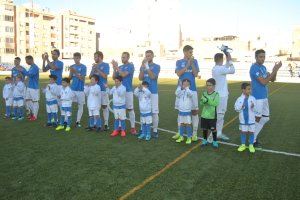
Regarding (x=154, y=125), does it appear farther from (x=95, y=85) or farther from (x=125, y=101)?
(x=95, y=85)

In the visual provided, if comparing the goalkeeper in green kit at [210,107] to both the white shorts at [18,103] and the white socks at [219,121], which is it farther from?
the white shorts at [18,103]

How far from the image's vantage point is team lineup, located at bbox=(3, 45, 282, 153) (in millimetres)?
8156

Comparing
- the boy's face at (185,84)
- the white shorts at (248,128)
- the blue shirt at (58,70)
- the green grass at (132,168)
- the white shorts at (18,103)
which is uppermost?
the blue shirt at (58,70)

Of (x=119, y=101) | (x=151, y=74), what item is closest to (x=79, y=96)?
(x=119, y=101)

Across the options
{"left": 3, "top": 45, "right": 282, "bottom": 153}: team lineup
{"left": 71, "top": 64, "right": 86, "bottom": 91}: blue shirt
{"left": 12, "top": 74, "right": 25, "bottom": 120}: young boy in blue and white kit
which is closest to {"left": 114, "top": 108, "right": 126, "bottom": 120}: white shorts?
{"left": 3, "top": 45, "right": 282, "bottom": 153}: team lineup

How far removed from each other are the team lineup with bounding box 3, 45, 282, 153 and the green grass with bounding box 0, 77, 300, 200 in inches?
21.4

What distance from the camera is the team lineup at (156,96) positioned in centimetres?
816

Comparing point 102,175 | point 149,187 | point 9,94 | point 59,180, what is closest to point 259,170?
point 149,187

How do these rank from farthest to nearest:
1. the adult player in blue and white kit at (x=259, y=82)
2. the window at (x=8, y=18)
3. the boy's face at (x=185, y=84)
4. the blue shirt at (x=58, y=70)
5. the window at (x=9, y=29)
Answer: the window at (x=9, y=29)
the window at (x=8, y=18)
the blue shirt at (x=58, y=70)
the boy's face at (x=185, y=84)
the adult player in blue and white kit at (x=259, y=82)

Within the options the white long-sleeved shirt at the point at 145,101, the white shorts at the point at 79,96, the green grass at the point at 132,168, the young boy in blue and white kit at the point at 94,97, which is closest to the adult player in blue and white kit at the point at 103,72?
the young boy in blue and white kit at the point at 94,97

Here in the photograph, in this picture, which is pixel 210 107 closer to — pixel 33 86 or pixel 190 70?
pixel 190 70

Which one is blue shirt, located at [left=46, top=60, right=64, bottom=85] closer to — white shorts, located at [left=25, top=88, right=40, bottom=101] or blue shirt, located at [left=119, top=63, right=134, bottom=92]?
white shorts, located at [left=25, top=88, right=40, bottom=101]

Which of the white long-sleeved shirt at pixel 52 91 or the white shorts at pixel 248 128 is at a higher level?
the white long-sleeved shirt at pixel 52 91

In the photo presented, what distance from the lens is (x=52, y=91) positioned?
1076 centimetres
